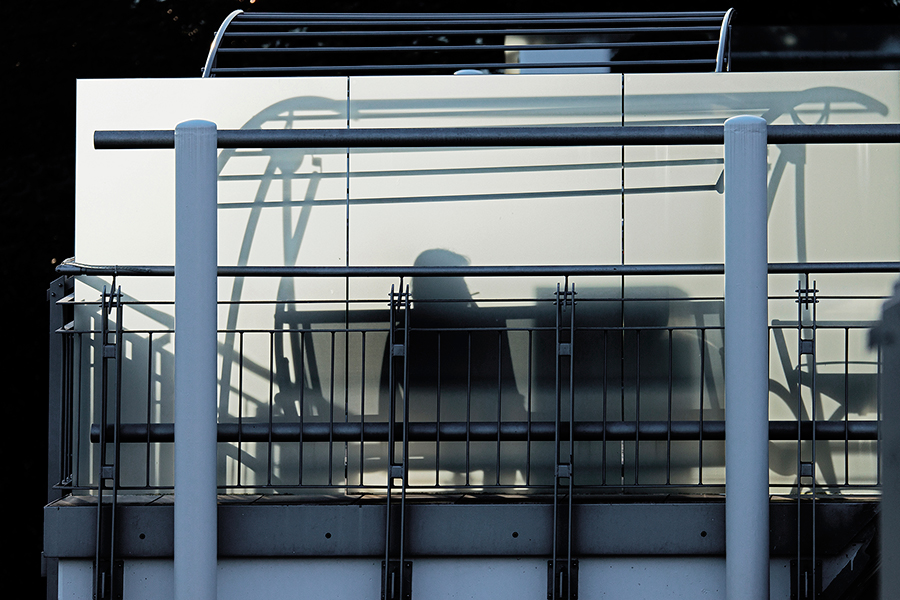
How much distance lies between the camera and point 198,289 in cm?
334

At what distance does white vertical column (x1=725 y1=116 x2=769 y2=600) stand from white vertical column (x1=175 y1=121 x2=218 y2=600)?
72.5 inches

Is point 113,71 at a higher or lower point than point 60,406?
→ higher

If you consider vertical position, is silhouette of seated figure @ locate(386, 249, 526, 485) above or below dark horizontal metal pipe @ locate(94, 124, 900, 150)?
below

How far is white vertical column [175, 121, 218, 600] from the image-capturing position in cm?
334

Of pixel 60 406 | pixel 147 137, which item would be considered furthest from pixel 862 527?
pixel 60 406

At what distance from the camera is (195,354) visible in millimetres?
3344

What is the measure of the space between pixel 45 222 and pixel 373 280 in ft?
15.4

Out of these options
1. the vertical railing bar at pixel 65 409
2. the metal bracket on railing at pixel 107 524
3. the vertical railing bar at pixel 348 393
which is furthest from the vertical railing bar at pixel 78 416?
the vertical railing bar at pixel 348 393

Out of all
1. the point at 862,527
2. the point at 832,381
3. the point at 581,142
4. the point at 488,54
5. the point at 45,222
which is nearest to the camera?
the point at 581,142

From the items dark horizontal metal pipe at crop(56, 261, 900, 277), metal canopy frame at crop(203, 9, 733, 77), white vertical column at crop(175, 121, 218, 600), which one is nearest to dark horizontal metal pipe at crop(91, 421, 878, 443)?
dark horizontal metal pipe at crop(56, 261, 900, 277)

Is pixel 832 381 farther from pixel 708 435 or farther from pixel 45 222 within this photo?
pixel 45 222

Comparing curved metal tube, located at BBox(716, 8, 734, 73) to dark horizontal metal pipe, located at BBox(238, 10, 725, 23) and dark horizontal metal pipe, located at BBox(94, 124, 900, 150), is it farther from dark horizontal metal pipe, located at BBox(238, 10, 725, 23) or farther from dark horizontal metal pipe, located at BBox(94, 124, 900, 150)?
dark horizontal metal pipe, located at BBox(94, 124, 900, 150)

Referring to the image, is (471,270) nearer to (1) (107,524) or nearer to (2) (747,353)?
(2) (747,353)

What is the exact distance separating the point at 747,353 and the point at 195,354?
1.96 meters
